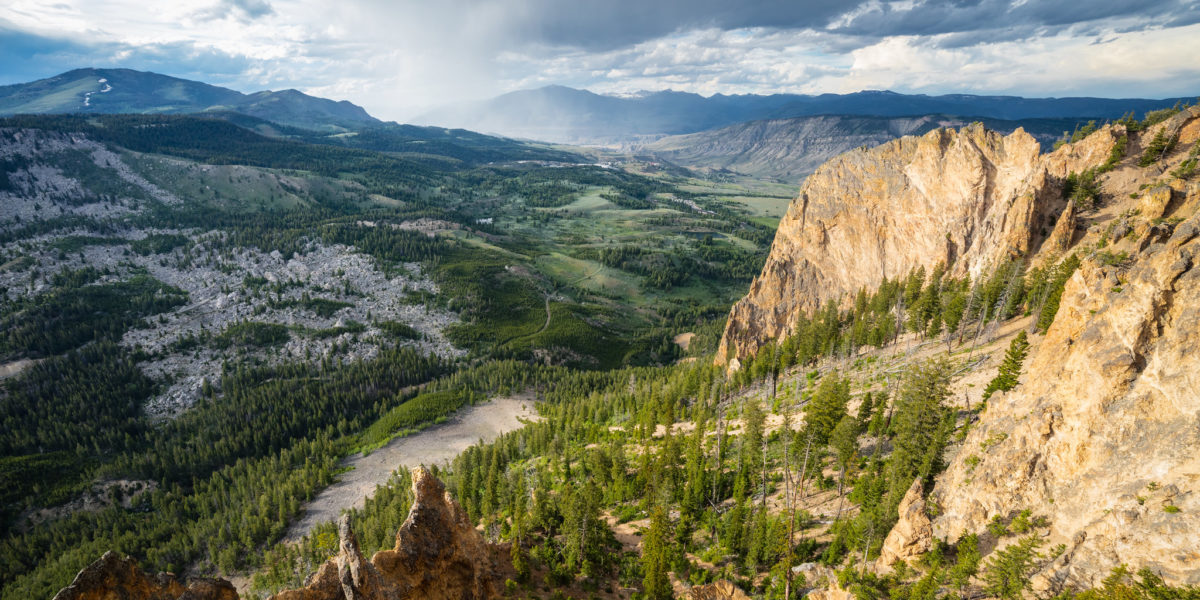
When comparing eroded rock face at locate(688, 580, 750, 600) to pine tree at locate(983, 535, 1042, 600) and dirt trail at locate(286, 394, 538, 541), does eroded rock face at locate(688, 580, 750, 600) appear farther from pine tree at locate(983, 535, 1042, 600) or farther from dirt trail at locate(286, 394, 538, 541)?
dirt trail at locate(286, 394, 538, 541)

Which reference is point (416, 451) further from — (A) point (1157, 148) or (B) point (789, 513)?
(A) point (1157, 148)

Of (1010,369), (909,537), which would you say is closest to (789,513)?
(909,537)

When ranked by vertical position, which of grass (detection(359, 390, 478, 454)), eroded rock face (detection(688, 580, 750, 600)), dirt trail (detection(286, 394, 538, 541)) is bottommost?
dirt trail (detection(286, 394, 538, 541))

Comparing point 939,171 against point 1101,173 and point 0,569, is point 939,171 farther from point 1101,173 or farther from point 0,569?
point 0,569

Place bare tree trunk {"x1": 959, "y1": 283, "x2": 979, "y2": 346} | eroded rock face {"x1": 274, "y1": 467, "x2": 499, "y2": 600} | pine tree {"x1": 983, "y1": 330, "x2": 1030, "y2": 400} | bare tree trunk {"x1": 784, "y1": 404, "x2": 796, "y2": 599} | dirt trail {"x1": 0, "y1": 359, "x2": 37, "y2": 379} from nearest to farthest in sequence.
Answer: eroded rock face {"x1": 274, "y1": 467, "x2": 499, "y2": 600} < bare tree trunk {"x1": 784, "y1": 404, "x2": 796, "y2": 599} < pine tree {"x1": 983, "y1": 330, "x2": 1030, "y2": 400} < bare tree trunk {"x1": 959, "y1": 283, "x2": 979, "y2": 346} < dirt trail {"x1": 0, "y1": 359, "x2": 37, "y2": 379}

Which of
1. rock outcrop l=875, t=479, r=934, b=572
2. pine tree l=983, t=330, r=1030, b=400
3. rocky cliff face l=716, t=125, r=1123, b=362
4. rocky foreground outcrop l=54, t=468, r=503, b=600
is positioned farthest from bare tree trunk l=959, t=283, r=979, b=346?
rocky foreground outcrop l=54, t=468, r=503, b=600

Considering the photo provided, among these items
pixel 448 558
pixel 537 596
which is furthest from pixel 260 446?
pixel 448 558

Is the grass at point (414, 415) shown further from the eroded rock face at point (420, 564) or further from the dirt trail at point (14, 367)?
the dirt trail at point (14, 367)
